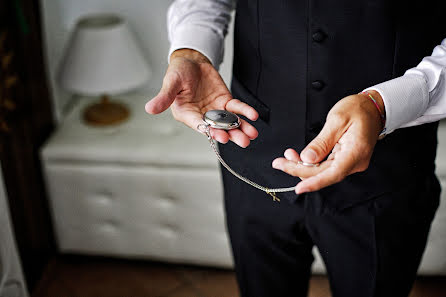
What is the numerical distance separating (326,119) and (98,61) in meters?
1.06

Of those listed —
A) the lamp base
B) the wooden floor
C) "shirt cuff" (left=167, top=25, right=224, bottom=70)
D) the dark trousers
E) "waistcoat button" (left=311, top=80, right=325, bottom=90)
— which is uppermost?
"shirt cuff" (left=167, top=25, right=224, bottom=70)

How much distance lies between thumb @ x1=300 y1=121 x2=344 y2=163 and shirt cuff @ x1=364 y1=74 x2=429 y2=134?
3.7 inches

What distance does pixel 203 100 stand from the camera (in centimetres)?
86

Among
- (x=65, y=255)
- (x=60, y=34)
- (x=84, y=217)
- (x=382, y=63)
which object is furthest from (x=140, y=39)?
(x=382, y=63)

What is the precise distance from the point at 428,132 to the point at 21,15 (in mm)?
1226

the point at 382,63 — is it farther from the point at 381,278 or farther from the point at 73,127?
the point at 73,127

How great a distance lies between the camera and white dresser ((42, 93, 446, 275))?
1613 millimetres

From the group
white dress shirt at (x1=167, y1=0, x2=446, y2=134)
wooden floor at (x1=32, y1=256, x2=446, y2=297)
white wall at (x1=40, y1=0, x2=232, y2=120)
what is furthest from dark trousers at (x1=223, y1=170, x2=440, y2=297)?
white wall at (x1=40, y1=0, x2=232, y2=120)

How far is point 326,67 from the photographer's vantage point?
807mm

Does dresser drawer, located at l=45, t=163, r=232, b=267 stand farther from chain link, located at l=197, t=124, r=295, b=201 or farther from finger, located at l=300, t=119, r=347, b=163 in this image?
finger, located at l=300, t=119, r=347, b=163

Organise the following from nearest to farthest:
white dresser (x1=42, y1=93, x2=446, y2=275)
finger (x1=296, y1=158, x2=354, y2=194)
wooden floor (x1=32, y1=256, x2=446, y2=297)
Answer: finger (x1=296, y1=158, x2=354, y2=194), white dresser (x1=42, y1=93, x2=446, y2=275), wooden floor (x1=32, y1=256, x2=446, y2=297)

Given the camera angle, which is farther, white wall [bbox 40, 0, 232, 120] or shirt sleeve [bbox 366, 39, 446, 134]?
white wall [bbox 40, 0, 232, 120]

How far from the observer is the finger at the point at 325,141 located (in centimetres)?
66

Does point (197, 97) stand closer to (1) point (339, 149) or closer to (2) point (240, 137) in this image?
(2) point (240, 137)
